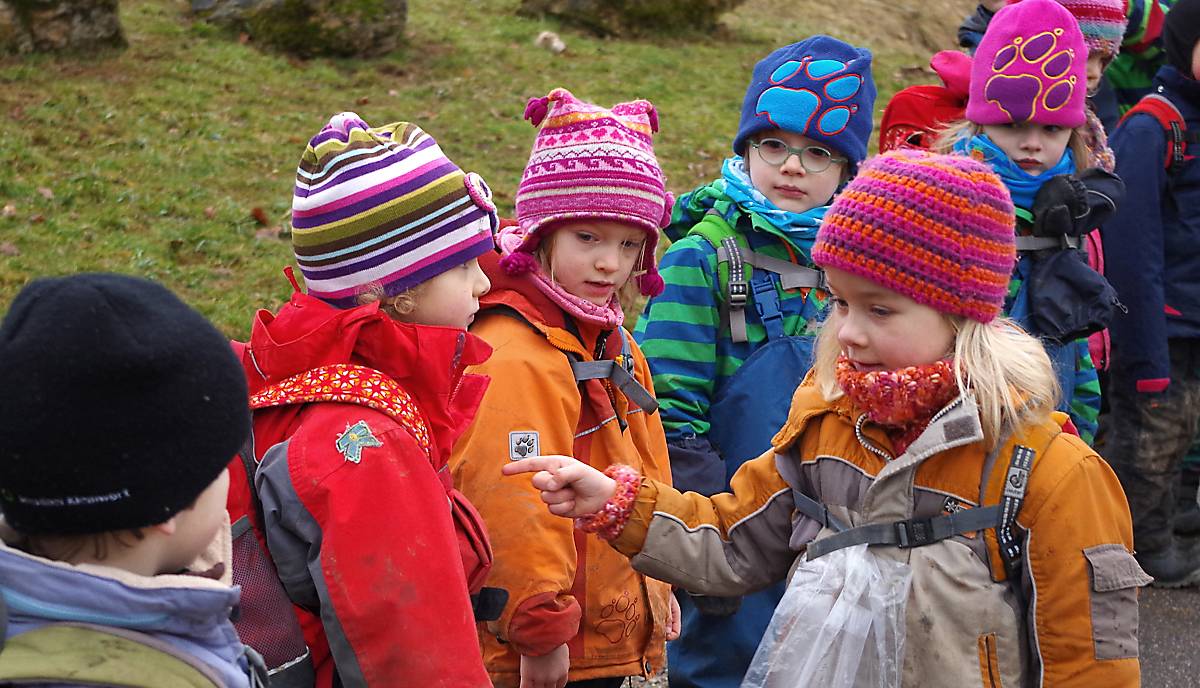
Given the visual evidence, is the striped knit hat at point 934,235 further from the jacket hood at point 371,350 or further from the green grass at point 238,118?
the green grass at point 238,118

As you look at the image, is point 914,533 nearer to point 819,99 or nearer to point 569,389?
point 569,389

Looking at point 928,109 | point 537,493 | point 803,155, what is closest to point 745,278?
point 803,155

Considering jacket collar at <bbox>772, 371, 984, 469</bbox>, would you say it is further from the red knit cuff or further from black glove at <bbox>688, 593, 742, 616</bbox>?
black glove at <bbox>688, 593, 742, 616</bbox>

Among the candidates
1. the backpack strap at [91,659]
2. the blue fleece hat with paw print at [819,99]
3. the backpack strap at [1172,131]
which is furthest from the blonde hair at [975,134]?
the backpack strap at [91,659]

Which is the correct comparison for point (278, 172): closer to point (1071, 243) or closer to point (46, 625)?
point (1071, 243)

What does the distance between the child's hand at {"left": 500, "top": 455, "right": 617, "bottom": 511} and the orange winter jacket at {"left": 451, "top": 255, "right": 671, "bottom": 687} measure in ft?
0.89

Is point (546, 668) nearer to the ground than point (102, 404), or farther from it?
nearer to the ground

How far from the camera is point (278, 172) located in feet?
25.3

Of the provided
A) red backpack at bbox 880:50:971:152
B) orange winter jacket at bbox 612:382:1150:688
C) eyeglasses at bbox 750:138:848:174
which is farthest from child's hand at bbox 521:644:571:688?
red backpack at bbox 880:50:971:152

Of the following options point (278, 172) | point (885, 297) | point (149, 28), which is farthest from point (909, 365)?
point (149, 28)

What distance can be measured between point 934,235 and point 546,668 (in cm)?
135

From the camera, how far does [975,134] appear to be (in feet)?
14.6

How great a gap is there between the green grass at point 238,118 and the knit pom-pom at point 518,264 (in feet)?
9.69

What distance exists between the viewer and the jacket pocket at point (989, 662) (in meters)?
2.45
